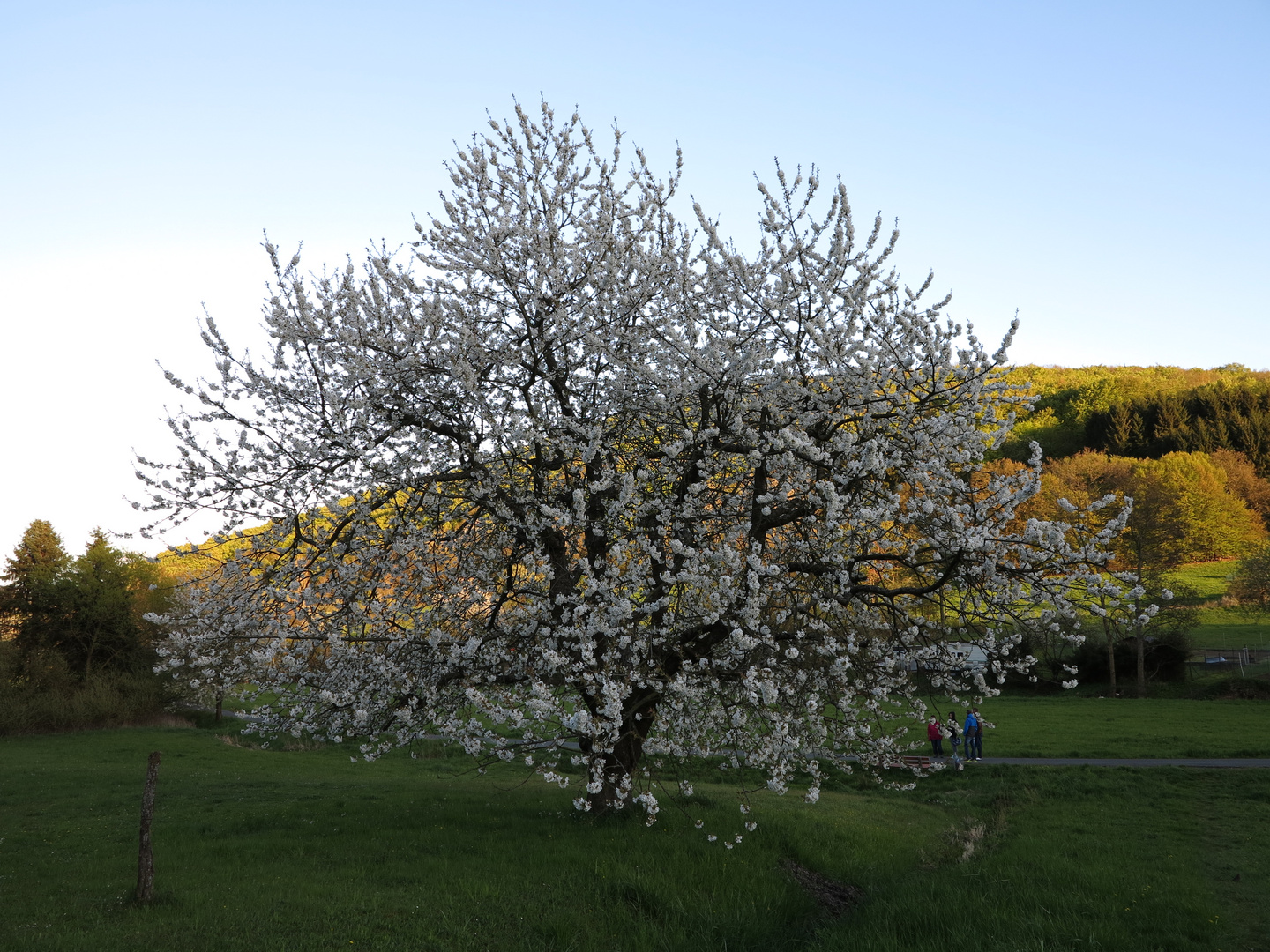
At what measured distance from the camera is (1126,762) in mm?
23734

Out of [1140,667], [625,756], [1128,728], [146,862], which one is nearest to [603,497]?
[625,756]

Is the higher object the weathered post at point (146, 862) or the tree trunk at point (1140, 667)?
the weathered post at point (146, 862)

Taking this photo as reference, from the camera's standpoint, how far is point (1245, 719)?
3038 centimetres

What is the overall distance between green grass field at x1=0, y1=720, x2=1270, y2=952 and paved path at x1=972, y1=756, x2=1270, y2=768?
320 centimetres

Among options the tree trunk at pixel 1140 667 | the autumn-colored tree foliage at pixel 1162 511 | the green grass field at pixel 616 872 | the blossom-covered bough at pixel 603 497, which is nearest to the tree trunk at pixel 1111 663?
the autumn-colored tree foliage at pixel 1162 511

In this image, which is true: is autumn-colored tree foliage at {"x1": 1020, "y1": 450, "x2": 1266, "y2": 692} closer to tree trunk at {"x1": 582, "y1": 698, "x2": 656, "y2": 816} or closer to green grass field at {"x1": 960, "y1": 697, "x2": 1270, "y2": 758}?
green grass field at {"x1": 960, "y1": 697, "x2": 1270, "y2": 758}

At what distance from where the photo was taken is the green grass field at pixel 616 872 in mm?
9086

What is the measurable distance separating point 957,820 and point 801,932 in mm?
9682

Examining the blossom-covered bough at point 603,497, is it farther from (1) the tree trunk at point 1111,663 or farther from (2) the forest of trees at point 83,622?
(1) the tree trunk at point 1111,663

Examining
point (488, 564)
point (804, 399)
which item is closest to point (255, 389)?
point (488, 564)

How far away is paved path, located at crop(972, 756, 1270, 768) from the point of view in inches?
897

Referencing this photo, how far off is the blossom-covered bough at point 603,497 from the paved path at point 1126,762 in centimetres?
1546

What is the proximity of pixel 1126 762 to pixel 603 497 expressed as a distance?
2112 centimetres

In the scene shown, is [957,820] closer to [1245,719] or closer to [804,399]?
[804,399]
